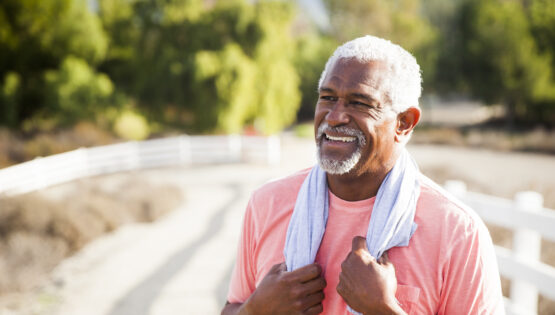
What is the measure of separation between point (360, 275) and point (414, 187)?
0.42 m

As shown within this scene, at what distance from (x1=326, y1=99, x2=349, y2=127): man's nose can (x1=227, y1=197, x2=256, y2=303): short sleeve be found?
528 millimetres

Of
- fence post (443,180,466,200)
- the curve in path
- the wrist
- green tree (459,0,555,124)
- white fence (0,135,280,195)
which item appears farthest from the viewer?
green tree (459,0,555,124)

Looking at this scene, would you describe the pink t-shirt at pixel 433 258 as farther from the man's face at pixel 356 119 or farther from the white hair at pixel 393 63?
the white hair at pixel 393 63

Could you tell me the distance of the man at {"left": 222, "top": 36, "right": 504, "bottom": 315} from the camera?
1.50 m

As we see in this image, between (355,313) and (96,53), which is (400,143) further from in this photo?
(96,53)

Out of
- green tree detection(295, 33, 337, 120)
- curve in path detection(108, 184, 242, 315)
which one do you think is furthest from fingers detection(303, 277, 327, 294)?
green tree detection(295, 33, 337, 120)

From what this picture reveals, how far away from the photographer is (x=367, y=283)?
1.46 metres

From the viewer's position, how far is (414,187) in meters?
1.68

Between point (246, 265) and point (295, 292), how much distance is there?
14.7 inches

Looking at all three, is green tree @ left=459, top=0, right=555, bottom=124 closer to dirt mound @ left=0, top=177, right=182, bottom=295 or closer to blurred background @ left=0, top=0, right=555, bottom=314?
blurred background @ left=0, top=0, right=555, bottom=314

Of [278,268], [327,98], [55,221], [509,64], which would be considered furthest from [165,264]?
[509,64]

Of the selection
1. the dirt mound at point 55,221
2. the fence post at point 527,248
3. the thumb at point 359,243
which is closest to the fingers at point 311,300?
the thumb at point 359,243

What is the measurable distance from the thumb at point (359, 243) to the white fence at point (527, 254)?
7.70 feet

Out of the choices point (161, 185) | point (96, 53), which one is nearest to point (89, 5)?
point (96, 53)
